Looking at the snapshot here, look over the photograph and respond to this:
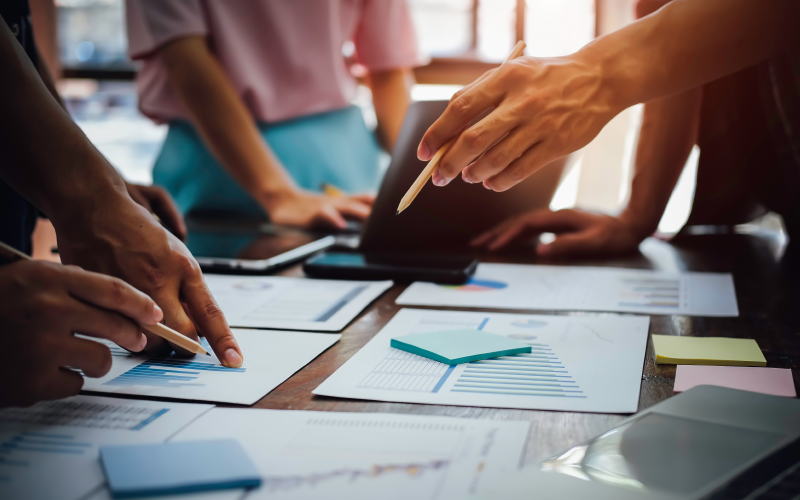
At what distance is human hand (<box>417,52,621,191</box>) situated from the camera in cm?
58

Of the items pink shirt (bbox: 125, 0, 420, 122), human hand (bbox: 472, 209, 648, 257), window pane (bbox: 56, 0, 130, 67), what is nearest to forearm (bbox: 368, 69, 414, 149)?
pink shirt (bbox: 125, 0, 420, 122)

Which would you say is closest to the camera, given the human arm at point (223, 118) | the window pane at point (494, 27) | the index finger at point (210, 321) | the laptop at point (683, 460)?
the laptop at point (683, 460)

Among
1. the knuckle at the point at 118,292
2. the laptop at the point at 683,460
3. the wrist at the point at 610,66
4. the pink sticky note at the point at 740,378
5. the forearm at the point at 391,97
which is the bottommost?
the pink sticky note at the point at 740,378

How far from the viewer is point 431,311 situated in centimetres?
69

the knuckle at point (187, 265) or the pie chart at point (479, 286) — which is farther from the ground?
the knuckle at point (187, 265)

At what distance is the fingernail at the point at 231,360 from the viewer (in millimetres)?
518

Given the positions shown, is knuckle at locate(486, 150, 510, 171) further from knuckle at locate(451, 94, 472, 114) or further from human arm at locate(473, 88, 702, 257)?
human arm at locate(473, 88, 702, 257)

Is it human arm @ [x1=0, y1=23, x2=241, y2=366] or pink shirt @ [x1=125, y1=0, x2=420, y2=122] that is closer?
human arm @ [x1=0, y1=23, x2=241, y2=366]

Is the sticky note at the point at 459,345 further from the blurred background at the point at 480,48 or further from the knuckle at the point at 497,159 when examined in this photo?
the blurred background at the point at 480,48

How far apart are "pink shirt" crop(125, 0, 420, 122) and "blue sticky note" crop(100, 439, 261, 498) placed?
110cm

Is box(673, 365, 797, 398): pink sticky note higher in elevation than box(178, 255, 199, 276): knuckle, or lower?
lower

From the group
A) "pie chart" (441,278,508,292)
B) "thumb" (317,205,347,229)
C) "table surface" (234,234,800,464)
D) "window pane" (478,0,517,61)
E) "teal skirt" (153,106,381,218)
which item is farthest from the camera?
"window pane" (478,0,517,61)

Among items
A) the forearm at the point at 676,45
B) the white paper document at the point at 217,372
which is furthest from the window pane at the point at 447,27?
the white paper document at the point at 217,372

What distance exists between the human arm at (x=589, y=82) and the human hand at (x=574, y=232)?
35 centimetres
